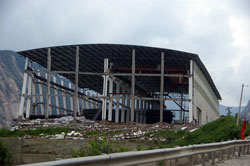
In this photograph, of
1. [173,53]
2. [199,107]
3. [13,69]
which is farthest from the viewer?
[13,69]

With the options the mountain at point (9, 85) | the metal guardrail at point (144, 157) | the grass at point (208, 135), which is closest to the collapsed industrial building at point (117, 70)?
the grass at point (208, 135)

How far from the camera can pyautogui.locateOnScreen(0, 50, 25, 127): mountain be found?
15457cm

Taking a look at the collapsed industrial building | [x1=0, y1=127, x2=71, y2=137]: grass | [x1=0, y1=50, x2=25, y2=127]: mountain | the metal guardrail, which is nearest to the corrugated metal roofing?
the collapsed industrial building

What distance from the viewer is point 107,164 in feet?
24.1

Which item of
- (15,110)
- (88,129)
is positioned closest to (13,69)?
(15,110)

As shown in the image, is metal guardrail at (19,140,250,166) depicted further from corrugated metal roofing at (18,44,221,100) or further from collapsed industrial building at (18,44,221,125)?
corrugated metal roofing at (18,44,221,100)

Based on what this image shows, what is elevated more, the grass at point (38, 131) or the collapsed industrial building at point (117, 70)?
the collapsed industrial building at point (117, 70)

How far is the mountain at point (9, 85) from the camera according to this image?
155 metres

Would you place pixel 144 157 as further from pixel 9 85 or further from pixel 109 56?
pixel 9 85

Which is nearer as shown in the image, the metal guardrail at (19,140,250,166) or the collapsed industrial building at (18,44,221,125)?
the metal guardrail at (19,140,250,166)

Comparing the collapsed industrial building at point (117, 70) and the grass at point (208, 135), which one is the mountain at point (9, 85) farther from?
the grass at point (208, 135)

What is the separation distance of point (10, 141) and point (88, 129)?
2547 centimetres

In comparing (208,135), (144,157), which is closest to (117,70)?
(208,135)

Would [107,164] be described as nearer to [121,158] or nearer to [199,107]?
[121,158]
